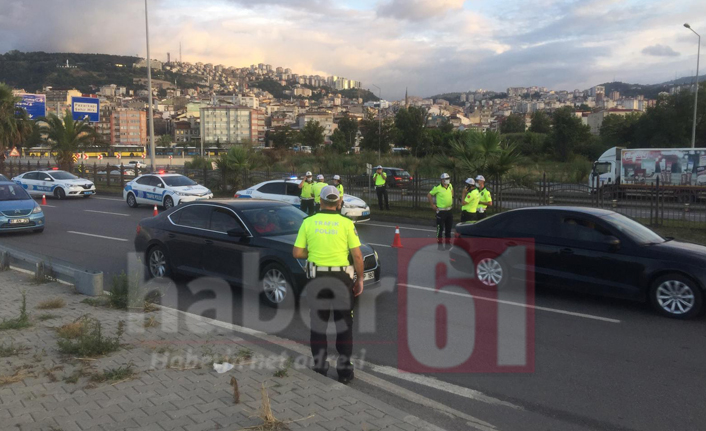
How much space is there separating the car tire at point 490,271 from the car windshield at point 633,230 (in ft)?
5.54

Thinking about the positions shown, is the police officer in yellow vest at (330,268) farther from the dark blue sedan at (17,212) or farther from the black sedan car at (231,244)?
the dark blue sedan at (17,212)

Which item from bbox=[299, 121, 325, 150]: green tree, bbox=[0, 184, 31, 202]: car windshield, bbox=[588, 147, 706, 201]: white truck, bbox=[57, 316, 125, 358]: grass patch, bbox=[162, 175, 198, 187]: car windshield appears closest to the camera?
bbox=[57, 316, 125, 358]: grass patch

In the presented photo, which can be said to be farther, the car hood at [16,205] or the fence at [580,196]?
the fence at [580,196]

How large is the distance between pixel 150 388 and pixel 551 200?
53.9 ft

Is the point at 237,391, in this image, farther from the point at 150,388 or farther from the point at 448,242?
the point at 448,242

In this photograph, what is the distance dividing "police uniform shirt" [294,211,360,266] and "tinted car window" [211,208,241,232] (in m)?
3.84

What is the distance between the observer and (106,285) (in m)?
9.45

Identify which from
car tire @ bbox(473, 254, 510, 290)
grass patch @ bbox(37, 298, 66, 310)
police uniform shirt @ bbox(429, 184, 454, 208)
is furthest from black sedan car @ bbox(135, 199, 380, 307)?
police uniform shirt @ bbox(429, 184, 454, 208)

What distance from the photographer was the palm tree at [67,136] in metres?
36.9

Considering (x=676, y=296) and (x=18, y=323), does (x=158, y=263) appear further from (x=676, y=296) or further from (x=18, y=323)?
(x=676, y=296)

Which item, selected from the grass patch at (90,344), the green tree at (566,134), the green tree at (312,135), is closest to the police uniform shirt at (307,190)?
the grass patch at (90,344)

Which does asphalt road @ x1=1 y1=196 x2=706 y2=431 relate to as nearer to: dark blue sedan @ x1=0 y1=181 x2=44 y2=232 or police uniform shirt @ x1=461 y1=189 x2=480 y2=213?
police uniform shirt @ x1=461 y1=189 x2=480 y2=213

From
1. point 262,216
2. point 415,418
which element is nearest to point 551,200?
point 262,216

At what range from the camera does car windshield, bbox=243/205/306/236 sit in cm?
869
